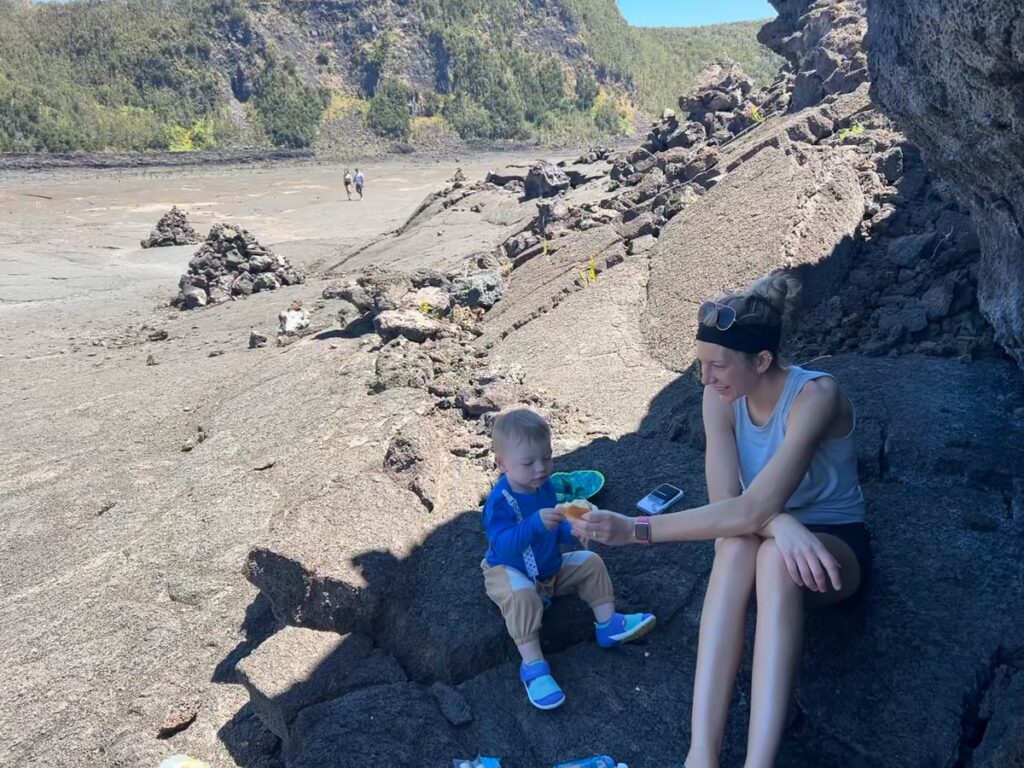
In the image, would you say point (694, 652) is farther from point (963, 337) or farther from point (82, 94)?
point (82, 94)

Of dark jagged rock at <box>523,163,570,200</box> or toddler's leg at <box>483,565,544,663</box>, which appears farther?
dark jagged rock at <box>523,163,570,200</box>

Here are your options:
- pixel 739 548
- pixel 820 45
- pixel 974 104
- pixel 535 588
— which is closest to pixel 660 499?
pixel 535 588

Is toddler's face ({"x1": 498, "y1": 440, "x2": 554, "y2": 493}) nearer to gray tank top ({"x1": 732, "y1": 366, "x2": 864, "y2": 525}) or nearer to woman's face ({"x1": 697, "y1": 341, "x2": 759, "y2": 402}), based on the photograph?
woman's face ({"x1": 697, "y1": 341, "x2": 759, "y2": 402})

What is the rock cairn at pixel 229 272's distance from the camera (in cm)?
1111

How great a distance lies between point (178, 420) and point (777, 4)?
10772 mm

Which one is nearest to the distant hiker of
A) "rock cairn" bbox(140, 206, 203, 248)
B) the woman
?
the woman

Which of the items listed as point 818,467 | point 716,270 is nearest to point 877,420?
point 818,467

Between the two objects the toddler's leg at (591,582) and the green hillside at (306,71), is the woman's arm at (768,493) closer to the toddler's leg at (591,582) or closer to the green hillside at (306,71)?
the toddler's leg at (591,582)

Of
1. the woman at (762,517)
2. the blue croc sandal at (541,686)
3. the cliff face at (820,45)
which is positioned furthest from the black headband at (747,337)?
the cliff face at (820,45)

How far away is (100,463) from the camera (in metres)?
5.62

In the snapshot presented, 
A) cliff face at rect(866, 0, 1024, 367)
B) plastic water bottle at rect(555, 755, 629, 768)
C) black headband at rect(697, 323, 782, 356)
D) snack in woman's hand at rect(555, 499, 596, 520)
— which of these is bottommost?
plastic water bottle at rect(555, 755, 629, 768)

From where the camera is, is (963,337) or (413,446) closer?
(413,446)

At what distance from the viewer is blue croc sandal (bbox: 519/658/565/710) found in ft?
8.59

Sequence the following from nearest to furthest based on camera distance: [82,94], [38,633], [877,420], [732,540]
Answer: [732,540]
[877,420]
[38,633]
[82,94]
